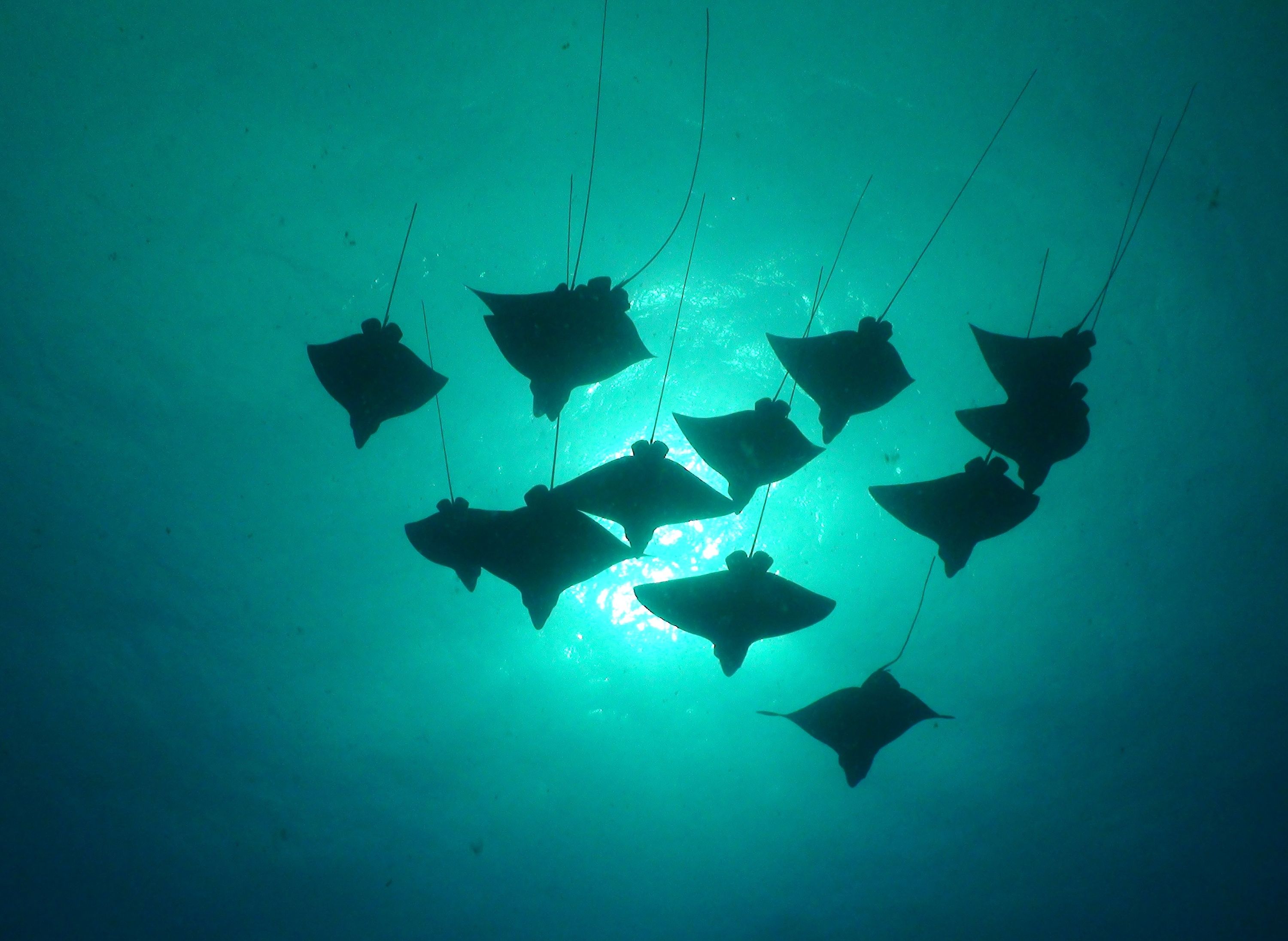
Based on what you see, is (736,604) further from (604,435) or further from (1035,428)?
(604,435)

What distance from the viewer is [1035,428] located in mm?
4250

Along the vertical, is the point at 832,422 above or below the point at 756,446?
above

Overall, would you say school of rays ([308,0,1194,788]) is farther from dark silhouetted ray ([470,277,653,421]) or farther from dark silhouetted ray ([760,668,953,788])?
dark silhouetted ray ([760,668,953,788])

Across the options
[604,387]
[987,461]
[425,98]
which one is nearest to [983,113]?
[987,461]

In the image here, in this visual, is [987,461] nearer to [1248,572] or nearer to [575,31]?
[575,31]

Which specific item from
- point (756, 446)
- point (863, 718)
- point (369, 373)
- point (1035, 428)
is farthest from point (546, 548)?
point (1035, 428)

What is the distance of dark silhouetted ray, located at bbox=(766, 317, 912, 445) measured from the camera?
4.38 metres

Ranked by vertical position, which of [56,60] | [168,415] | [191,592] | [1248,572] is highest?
[56,60]

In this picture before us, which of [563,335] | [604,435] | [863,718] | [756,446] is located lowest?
[863,718]

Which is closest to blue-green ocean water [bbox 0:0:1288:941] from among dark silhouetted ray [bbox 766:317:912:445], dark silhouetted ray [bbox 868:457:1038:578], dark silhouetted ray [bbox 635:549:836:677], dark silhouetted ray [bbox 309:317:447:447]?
dark silhouetted ray [bbox 309:317:447:447]

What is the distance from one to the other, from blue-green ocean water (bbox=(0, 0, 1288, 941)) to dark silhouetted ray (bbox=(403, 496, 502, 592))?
3714 millimetres

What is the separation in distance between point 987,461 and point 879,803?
12.8m

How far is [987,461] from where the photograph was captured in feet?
15.7

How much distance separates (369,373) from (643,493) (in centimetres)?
209
